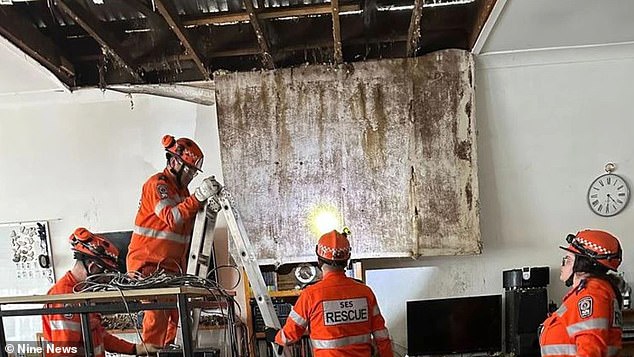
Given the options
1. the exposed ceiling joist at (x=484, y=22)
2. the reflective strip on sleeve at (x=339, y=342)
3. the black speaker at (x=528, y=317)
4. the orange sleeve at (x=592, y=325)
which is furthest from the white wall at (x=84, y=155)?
the orange sleeve at (x=592, y=325)

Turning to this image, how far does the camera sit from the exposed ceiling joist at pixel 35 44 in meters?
3.50

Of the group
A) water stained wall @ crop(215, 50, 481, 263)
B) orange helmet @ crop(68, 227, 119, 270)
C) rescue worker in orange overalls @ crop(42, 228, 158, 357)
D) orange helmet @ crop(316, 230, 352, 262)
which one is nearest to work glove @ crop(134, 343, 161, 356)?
rescue worker in orange overalls @ crop(42, 228, 158, 357)

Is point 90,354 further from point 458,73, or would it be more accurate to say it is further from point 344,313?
point 458,73

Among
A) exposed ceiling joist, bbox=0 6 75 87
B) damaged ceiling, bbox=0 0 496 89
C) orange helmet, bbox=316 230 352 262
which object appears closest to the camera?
orange helmet, bbox=316 230 352 262

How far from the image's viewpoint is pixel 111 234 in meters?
4.64

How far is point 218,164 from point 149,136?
1.96 feet

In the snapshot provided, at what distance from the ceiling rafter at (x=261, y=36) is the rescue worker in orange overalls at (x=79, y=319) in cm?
161

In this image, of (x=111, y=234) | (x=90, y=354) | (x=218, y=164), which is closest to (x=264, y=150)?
(x=218, y=164)

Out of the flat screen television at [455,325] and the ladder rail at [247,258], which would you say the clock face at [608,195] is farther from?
the ladder rail at [247,258]

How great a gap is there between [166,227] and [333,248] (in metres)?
0.95

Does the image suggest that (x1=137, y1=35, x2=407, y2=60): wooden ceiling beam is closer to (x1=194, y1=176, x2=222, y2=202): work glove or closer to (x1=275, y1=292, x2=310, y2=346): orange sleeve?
(x1=194, y1=176, x2=222, y2=202): work glove

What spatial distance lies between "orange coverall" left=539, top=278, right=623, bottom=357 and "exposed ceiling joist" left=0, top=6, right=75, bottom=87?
342 cm

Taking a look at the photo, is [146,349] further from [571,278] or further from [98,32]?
[571,278]

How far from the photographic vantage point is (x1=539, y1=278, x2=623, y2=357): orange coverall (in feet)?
8.91
